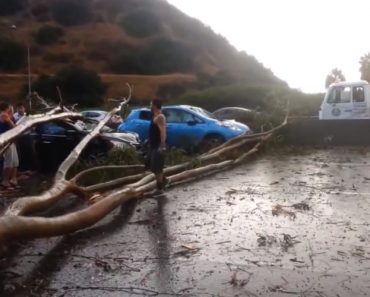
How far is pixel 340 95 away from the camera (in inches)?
738

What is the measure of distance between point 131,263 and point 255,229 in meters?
1.91

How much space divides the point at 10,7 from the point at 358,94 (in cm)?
5866

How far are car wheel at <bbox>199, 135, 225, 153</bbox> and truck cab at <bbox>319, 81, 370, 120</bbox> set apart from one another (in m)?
4.45

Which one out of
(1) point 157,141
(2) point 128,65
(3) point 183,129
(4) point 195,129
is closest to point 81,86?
(2) point 128,65

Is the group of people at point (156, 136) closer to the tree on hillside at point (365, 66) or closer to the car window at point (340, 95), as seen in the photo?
the car window at point (340, 95)

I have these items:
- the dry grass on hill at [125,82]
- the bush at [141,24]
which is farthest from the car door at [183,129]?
the bush at [141,24]

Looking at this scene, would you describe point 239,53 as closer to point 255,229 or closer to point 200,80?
point 200,80

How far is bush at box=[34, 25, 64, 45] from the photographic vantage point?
205 ft

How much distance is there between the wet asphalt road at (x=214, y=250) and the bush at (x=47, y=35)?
56150 mm

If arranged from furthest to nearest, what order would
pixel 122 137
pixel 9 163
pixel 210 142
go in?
pixel 210 142
pixel 122 137
pixel 9 163

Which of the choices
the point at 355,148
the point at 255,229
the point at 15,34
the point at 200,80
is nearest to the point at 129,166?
the point at 255,229

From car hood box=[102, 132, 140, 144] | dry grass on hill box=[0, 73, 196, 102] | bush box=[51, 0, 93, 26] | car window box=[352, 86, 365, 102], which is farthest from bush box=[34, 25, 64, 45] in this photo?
car hood box=[102, 132, 140, 144]

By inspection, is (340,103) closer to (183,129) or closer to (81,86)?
(183,129)

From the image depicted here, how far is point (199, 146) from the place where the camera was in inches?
620
